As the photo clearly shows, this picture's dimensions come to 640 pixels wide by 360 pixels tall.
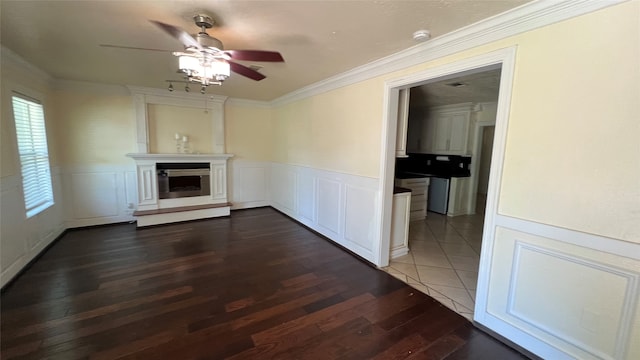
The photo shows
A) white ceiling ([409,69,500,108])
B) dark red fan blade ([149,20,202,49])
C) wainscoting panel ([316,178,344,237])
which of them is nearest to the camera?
dark red fan blade ([149,20,202,49])

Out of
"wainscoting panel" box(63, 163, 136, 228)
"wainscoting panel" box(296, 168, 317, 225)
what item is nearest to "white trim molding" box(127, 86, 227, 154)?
"wainscoting panel" box(63, 163, 136, 228)

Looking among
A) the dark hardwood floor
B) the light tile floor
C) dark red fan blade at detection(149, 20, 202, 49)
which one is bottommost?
the dark hardwood floor

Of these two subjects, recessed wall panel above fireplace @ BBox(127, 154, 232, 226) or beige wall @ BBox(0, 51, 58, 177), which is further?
recessed wall panel above fireplace @ BBox(127, 154, 232, 226)

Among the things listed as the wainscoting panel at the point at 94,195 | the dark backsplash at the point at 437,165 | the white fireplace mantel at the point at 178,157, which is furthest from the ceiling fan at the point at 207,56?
the dark backsplash at the point at 437,165

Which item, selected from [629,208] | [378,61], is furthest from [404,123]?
[629,208]

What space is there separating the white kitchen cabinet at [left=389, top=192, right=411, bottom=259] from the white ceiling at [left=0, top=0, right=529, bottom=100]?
1778 mm

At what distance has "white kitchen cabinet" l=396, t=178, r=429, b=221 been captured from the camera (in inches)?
207

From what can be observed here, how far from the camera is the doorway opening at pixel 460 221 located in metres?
2.08

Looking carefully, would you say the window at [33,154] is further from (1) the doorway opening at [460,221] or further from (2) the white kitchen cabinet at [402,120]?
(2) the white kitchen cabinet at [402,120]

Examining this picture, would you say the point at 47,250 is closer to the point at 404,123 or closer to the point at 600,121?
the point at 404,123

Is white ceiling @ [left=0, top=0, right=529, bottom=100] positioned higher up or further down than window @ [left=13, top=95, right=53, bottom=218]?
higher up

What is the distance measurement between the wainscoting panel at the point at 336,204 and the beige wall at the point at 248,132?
75 cm

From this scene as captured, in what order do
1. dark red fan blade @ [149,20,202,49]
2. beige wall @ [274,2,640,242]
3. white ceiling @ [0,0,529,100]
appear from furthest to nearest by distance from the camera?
1. white ceiling @ [0,0,529,100]
2. dark red fan blade @ [149,20,202,49]
3. beige wall @ [274,2,640,242]

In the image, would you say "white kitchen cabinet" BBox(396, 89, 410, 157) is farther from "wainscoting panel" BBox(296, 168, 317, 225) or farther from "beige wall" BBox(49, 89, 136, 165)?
"beige wall" BBox(49, 89, 136, 165)
